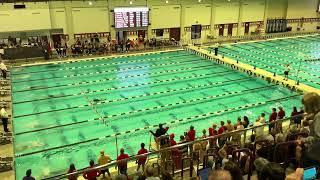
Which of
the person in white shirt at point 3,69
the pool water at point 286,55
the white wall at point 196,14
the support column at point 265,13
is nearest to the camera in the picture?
the person in white shirt at point 3,69

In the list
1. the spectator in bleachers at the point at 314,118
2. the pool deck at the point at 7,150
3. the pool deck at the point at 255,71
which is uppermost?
the spectator in bleachers at the point at 314,118

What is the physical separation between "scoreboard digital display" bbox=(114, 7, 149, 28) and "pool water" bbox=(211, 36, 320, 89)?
6674mm

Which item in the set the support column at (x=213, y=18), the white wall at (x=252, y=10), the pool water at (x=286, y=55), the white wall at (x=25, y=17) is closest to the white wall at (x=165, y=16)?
the support column at (x=213, y=18)

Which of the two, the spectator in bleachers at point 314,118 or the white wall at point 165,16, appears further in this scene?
the white wall at point 165,16

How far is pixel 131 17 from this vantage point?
2575cm

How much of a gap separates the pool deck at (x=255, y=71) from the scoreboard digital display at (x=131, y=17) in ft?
15.3

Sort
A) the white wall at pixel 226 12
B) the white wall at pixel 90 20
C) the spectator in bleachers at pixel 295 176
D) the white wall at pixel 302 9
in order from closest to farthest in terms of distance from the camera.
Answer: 1. the spectator in bleachers at pixel 295 176
2. the white wall at pixel 90 20
3. the white wall at pixel 226 12
4. the white wall at pixel 302 9

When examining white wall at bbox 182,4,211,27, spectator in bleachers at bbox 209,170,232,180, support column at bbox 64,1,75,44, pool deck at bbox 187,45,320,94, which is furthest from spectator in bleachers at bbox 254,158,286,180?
white wall at bbox 182,4,211,27

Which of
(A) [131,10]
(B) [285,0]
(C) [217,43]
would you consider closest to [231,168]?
(A) [131,10]

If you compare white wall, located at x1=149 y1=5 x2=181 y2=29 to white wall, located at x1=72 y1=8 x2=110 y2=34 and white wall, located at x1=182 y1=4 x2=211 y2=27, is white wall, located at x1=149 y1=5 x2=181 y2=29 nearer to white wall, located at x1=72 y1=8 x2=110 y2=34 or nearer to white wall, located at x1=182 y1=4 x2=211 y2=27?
white wall, located at x1=182 y1=4 x2=211 y2=27

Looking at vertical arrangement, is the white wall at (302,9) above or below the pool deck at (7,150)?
above

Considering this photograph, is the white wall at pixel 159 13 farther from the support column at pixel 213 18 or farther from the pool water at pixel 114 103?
the pool water at pixel 114 103

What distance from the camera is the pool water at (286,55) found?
65.1ft

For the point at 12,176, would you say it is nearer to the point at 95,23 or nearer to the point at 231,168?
the point at 231,168
